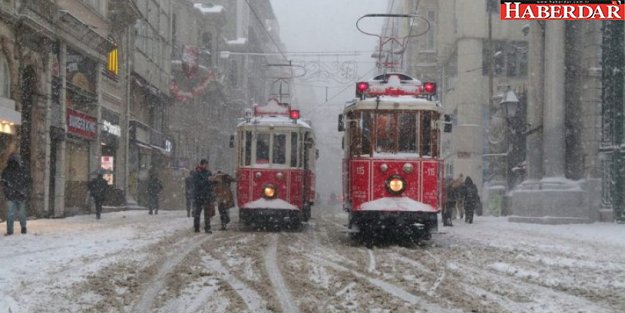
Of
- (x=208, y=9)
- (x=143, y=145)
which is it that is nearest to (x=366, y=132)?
(x=143, y=145)

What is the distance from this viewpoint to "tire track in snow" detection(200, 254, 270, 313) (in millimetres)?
6578

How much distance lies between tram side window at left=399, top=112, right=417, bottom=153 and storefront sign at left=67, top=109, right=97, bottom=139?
13.9 m

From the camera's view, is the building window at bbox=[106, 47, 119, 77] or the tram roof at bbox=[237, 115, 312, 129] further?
the building window at bbox=[106, 47, 119, 77]

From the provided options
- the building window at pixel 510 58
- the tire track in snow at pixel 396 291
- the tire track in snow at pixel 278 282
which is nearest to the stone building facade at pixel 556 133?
the building window at pixel 510 58

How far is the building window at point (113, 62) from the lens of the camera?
1117 inches

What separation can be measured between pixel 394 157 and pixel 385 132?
1.71 feet

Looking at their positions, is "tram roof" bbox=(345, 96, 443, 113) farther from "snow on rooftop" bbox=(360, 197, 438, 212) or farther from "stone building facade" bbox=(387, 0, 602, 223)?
"stone building facade" bbox=(387, 0, 602, 223)

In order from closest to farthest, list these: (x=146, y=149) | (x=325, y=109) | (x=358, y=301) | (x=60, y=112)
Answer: (x=358, y=301) → (x=60, y=112) → (x=146, y=149) → (x=325, y=109)

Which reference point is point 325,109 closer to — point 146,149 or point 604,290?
point 146,149

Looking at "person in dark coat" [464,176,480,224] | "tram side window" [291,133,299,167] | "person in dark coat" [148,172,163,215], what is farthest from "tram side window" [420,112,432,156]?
"person in dark coat" [148,172,163,215]

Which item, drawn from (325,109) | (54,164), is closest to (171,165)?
(54,164)

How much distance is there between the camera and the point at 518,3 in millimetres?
21297

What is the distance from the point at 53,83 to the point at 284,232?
1022cm

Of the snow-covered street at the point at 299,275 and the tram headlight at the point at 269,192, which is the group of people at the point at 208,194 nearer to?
the tram headlight at the point at 269,192
